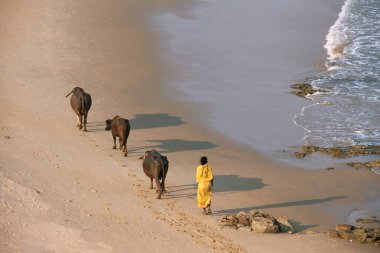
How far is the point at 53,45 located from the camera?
1055 inches

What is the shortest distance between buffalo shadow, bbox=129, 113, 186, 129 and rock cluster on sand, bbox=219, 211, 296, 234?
581cm

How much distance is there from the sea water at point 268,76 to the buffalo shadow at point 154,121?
79 centimetres

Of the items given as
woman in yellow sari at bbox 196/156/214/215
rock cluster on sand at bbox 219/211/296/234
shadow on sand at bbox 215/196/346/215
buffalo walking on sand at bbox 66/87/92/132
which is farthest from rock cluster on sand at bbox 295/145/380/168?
buffalo walking on sand at bbox 66/87/92/132

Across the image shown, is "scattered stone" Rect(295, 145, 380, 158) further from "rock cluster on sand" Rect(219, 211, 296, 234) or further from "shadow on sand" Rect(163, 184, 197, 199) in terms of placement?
"rock cluster on sand" Rect(219, 211, 296, 234)

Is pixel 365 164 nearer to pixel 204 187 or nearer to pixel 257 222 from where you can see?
pixel 257 222

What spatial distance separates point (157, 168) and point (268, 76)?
392 inches

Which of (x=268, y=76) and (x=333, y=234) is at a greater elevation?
(x=268, y=76)

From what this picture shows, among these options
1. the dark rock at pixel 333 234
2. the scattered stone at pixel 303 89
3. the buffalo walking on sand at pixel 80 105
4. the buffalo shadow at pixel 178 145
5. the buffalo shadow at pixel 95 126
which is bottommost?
the dark rock at pixel 333 234

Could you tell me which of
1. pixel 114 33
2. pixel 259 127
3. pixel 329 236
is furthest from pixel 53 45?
pixel 329 236

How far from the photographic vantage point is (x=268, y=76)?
25.6 meters

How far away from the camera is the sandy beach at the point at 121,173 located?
48.0 ft

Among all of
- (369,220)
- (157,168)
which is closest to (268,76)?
(369,220)

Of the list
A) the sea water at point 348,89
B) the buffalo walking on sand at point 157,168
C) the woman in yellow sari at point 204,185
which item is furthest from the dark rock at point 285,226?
the sea water at point 348,89

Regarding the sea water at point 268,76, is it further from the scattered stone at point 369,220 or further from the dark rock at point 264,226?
the dark rock at point 264,226
